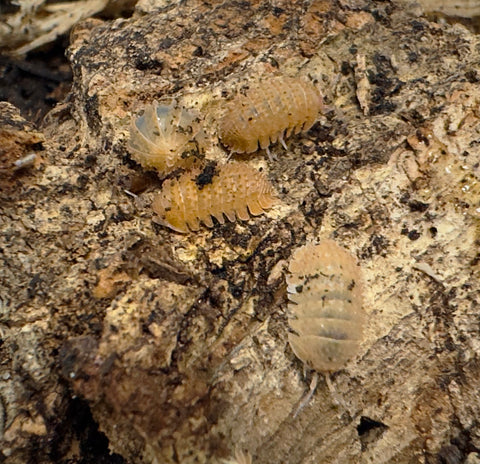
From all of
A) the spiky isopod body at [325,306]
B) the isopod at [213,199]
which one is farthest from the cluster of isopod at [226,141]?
the spiky isopod body at [325,306]

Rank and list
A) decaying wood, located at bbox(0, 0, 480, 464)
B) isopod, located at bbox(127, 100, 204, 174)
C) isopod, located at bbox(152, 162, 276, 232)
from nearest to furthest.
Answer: decaying wood, located at bbox(0, 0, 480, 464), isopod, located at bbox(152, 162, 276, 232), isopod, located at bbox(127, 100, 204, 174)

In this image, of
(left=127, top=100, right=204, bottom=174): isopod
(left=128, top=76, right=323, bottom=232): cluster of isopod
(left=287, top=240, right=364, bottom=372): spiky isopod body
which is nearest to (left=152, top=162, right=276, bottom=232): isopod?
(left=128, top=76, right=323, bottom=232): cluster of isopod

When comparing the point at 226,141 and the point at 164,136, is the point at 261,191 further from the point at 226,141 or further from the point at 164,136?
the point at 164,136

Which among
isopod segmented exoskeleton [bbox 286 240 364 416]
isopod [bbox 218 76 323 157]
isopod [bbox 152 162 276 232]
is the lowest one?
isopod segmented exoskeleton [bbox 286 240 364 416]

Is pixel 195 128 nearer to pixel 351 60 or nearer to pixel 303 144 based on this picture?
pixel 303 144

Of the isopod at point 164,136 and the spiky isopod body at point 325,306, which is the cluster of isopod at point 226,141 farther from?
the spiky isopod body at point 325,306

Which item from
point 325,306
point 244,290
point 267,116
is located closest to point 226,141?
point 267,116

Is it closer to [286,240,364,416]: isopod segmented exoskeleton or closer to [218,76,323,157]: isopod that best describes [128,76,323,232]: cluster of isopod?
[218,76,323,157]: isopod
